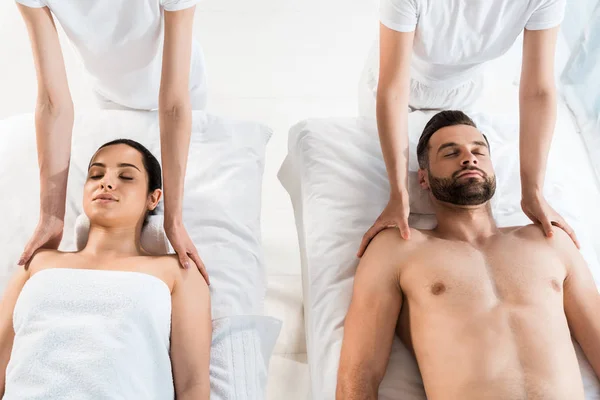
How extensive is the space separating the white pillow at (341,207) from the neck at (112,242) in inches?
19.5

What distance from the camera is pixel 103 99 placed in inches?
72.9

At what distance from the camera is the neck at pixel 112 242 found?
1.49 m

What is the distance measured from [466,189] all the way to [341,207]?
0.37 metres

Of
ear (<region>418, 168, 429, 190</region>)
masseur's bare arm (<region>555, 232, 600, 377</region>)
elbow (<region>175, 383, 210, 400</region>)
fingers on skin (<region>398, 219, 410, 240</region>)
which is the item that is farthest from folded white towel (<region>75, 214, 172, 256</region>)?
masseur's bare arm (<region>555, 232, 600, 377</region>)

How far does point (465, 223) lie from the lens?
162 cm

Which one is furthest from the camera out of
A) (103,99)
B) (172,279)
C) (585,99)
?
(585,99)

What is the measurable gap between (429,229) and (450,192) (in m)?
0.15

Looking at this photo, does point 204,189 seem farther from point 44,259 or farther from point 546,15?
point 546,15

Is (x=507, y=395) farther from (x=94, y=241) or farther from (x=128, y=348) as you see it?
(x=94, y=241)

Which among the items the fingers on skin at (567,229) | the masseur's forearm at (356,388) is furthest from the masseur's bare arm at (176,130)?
the fingers on skin at (567,229)

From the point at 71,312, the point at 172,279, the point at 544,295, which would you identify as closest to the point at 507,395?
the point at 544,295

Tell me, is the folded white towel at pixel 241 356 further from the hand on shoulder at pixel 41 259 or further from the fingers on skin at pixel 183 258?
the hand on shoulder at pixel 41 259

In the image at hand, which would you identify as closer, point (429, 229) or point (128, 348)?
point (128, 348)

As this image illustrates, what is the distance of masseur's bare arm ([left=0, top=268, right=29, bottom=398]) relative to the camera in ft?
4.27
